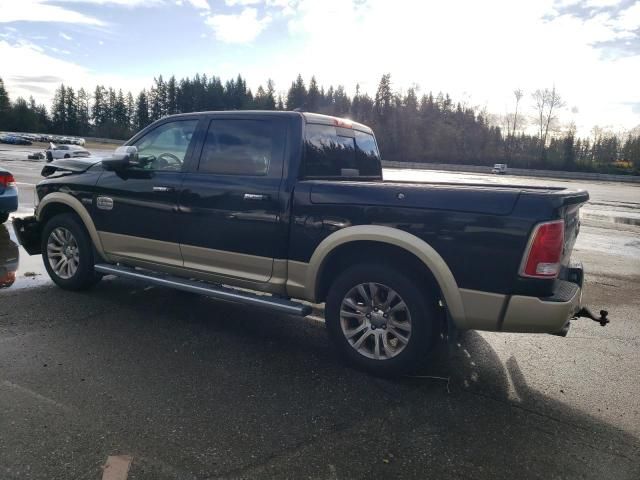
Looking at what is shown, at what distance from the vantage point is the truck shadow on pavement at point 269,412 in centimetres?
264

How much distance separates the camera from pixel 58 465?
99.1 inches

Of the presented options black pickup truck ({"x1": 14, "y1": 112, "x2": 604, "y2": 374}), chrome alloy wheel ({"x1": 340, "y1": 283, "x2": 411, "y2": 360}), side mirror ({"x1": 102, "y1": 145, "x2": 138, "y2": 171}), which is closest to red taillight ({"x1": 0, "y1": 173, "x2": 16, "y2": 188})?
black pickup truck ({"x1": 14, "y1": 112, "x2": 604, "y2": 374})

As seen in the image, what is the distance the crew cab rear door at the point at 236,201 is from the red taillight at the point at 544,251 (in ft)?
6.08

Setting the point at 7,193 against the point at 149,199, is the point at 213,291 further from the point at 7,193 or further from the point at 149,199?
the point at 7,193

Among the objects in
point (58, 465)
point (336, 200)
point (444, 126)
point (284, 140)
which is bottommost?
point (58, 465)

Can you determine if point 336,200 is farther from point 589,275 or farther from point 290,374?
point 589,275

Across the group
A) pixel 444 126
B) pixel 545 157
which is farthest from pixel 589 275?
pixel 444 126

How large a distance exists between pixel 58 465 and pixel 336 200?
7.97ft

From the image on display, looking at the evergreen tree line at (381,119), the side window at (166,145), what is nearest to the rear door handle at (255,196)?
the side window at (166,145)

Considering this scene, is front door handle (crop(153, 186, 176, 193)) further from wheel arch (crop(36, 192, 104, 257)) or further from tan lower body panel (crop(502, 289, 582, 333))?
tan lower body panel (crop(502, 289, 582, 333))

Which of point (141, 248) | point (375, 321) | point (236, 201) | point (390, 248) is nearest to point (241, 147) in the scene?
point (236, 201)

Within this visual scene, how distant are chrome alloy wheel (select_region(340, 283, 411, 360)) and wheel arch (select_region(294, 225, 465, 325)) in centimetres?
30

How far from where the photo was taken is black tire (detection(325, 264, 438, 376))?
3498 mm

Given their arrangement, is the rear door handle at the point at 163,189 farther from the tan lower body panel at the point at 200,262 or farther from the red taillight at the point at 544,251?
the red taillight at the point at 544,251
